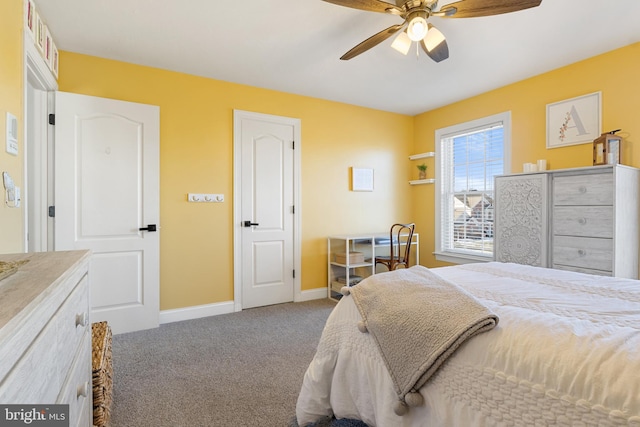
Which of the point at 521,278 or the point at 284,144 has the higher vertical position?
the point at 284,144

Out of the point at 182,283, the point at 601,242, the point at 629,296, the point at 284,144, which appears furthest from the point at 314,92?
the point at 629,296

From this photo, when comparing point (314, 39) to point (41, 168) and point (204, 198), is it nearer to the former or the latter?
point (204, 198)

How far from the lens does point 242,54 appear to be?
2.95m

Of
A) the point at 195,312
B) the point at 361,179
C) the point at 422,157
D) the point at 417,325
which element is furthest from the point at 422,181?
the point at 417,325

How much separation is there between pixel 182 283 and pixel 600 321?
3296 mm

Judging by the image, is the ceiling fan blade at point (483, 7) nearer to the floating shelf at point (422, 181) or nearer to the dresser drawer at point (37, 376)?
the dresser drawer at point (37, 376)

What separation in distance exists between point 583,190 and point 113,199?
4.11 meters

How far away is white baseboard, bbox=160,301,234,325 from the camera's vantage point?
3.23 m

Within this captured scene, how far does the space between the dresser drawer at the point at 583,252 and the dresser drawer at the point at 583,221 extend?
2.0 inches

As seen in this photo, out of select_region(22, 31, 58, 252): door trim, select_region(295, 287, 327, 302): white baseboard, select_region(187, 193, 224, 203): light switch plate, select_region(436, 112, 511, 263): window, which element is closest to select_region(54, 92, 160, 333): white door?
select_region(22, 31, 58, 252): door trim

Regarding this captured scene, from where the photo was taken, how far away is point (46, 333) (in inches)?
28.0

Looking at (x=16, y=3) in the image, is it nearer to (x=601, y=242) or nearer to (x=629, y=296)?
(x=629, y=296)

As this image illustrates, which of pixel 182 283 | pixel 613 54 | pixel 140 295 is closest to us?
pixel 613 54

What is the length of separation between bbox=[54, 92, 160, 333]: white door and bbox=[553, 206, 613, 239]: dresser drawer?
3.71m
